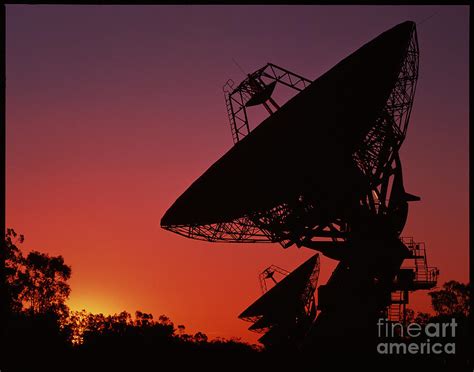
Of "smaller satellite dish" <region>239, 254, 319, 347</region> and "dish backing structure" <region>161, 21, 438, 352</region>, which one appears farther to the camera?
"smaller satellite dish" <region>239, 254, 319, 347</region>

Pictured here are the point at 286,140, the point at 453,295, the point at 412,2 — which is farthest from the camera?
the point at 453,295

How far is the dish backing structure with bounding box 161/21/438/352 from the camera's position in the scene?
30.0 m

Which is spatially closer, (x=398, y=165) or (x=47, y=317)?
(x=398, y=165)

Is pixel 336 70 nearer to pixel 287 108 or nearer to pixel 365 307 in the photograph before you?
pixel 287 108

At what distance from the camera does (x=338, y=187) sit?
31.1 metres

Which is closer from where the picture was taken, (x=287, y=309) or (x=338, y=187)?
(x=338, y=187)

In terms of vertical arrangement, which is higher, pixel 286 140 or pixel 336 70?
pixel 336 70

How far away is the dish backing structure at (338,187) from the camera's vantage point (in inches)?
1182

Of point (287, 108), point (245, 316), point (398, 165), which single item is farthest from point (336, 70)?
point (245, 316)

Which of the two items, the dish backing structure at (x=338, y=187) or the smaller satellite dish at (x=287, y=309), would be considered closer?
the dish backing structure at (x=338, y=187)

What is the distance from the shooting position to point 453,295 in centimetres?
9300

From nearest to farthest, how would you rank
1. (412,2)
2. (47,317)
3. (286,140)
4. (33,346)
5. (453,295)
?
(412,2) → (286,140) → (33,346) → (47,317) → (453,295)

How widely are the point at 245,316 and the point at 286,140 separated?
23321 millimetres

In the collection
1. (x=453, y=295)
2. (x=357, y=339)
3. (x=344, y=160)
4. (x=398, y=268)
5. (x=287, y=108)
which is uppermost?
(x=453, y=295)
